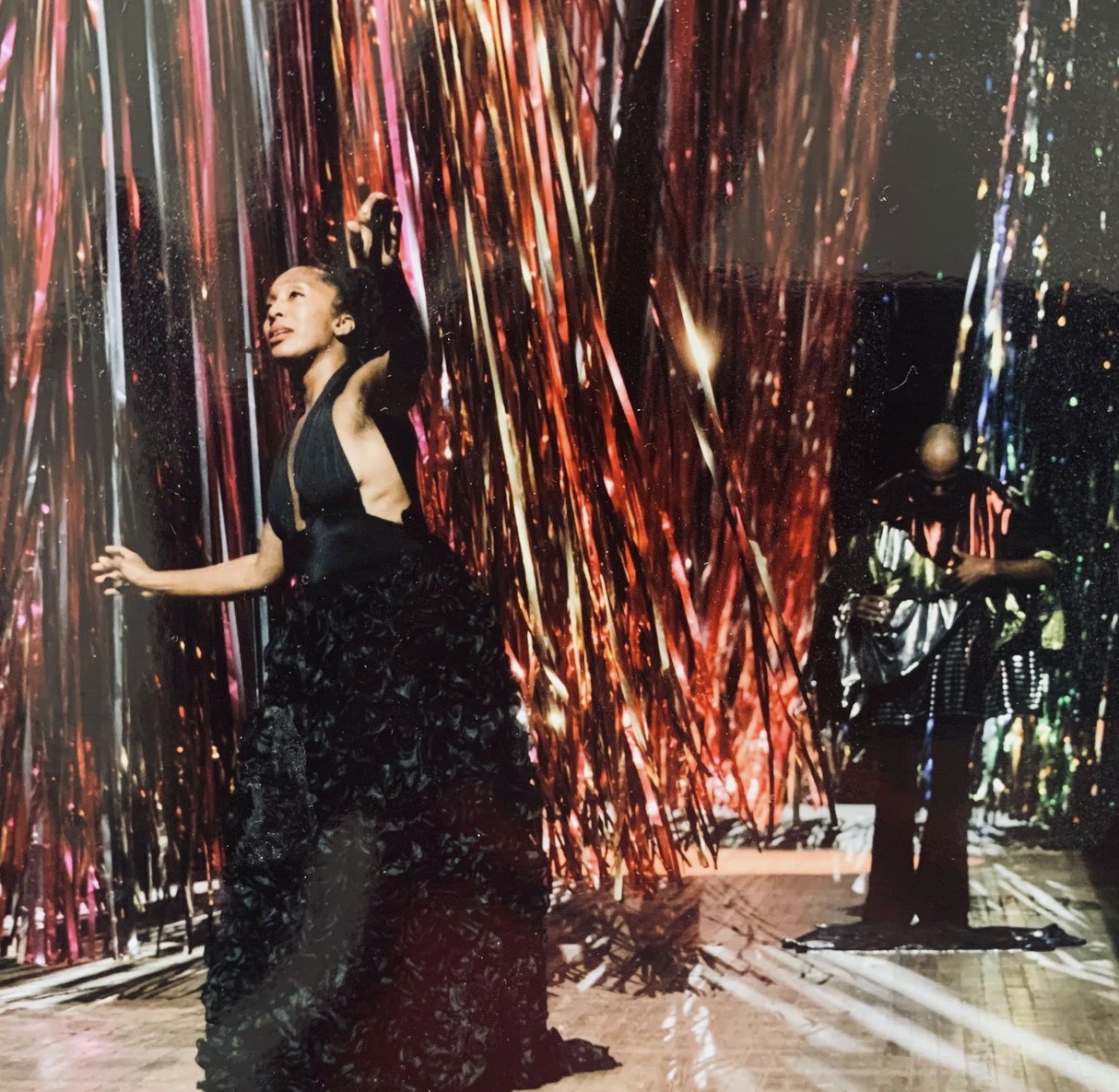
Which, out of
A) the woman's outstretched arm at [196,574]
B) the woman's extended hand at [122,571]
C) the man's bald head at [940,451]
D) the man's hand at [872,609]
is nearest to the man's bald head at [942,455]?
the man's bald head at [940,451]

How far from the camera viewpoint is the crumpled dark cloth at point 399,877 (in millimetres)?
2492

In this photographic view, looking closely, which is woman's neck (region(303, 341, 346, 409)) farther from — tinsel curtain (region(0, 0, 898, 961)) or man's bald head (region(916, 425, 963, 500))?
man's bald head (region(916, 425, 963, 500))

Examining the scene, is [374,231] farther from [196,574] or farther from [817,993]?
[817,993]

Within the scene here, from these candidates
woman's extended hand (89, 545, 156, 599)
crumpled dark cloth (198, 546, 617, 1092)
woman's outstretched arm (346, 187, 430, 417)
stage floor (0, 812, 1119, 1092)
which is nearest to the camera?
stage floor (0, 812, 1119, 1092)

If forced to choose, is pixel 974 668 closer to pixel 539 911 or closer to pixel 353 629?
pixel 539 911

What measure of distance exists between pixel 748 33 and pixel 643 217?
0.40 meters

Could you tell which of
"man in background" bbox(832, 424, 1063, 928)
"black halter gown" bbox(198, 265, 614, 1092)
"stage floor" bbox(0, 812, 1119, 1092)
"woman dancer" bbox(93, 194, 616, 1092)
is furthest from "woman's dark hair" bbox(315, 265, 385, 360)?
"stage floor" bbox(0, 812, 1119, 1092)

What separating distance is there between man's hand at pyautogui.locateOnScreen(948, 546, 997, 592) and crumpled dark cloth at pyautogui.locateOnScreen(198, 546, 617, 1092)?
34.0 inches

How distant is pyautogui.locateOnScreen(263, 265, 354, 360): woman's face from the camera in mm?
2652

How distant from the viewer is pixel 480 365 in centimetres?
261

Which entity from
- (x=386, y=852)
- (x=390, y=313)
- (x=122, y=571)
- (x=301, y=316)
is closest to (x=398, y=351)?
(x=390, y=313)

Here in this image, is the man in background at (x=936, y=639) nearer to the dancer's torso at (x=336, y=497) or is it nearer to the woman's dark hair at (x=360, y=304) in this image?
the dancer's torso at (x=336, y=497)

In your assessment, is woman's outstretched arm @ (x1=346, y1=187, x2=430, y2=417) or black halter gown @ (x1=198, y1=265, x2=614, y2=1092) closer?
black halter gown @ (x1=198, y1=265, x2=614, y2=1092)

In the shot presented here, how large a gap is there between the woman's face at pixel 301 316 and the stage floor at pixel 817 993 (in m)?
1.23
